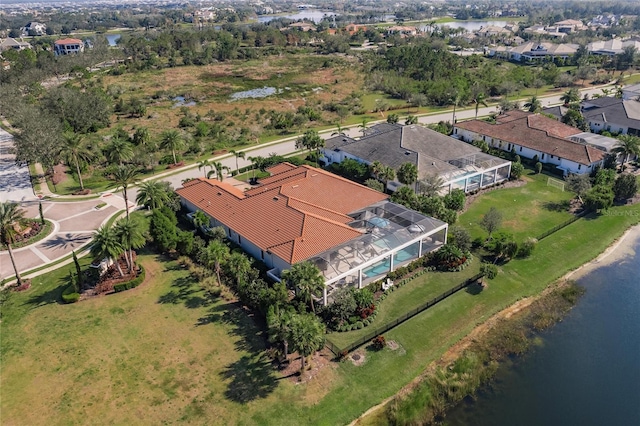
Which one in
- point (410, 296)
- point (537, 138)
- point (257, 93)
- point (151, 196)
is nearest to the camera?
point (410, 296)

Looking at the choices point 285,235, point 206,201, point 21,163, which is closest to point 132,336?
point 285,235

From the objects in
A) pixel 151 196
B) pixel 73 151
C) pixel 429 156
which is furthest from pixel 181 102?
pixel 429 156

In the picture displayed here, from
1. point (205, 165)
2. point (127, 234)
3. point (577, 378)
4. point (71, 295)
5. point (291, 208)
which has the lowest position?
point (577, 378)

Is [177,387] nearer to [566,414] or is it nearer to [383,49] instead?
[566,414]

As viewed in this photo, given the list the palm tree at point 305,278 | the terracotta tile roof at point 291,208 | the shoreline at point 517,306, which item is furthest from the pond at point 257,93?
the shoreline at point 517,306

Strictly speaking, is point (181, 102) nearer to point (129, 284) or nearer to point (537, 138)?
point (129, 284)

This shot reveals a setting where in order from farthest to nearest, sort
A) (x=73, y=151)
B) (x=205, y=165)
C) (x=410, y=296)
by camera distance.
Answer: (x=205, y=165) < (x=73, y=151) < (x=410, y=296)
